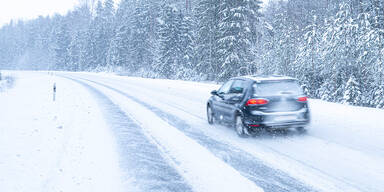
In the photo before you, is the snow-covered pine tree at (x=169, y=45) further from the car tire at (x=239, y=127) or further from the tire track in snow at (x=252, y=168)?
the tire track in snow at (x=252, y=168)

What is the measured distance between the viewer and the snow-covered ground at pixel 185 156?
4934 millimetres

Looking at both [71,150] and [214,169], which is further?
[71,150]

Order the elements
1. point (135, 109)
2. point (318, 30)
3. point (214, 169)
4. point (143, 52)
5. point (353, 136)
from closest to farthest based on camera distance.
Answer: point (214, 169) → point (353, 136) → point (135, 109) → point (318, 30) → point (143, 52)

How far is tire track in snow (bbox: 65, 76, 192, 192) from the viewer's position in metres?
4.92

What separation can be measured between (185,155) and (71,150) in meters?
2.51

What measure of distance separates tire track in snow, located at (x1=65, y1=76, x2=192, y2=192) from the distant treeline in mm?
17118

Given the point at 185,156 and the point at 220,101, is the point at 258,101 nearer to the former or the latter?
the point at 220,101

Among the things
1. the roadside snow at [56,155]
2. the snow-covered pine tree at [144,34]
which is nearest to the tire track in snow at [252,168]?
the roadside snow at [56,155]

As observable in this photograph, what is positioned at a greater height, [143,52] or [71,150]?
[143,52]

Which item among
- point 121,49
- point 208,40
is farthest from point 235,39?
point 121,49

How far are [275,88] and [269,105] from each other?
0.51 metres

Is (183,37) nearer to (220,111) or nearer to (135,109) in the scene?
(135,109)

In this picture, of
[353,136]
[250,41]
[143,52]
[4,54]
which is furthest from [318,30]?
[4,54]

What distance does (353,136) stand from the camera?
8039 millimetres
